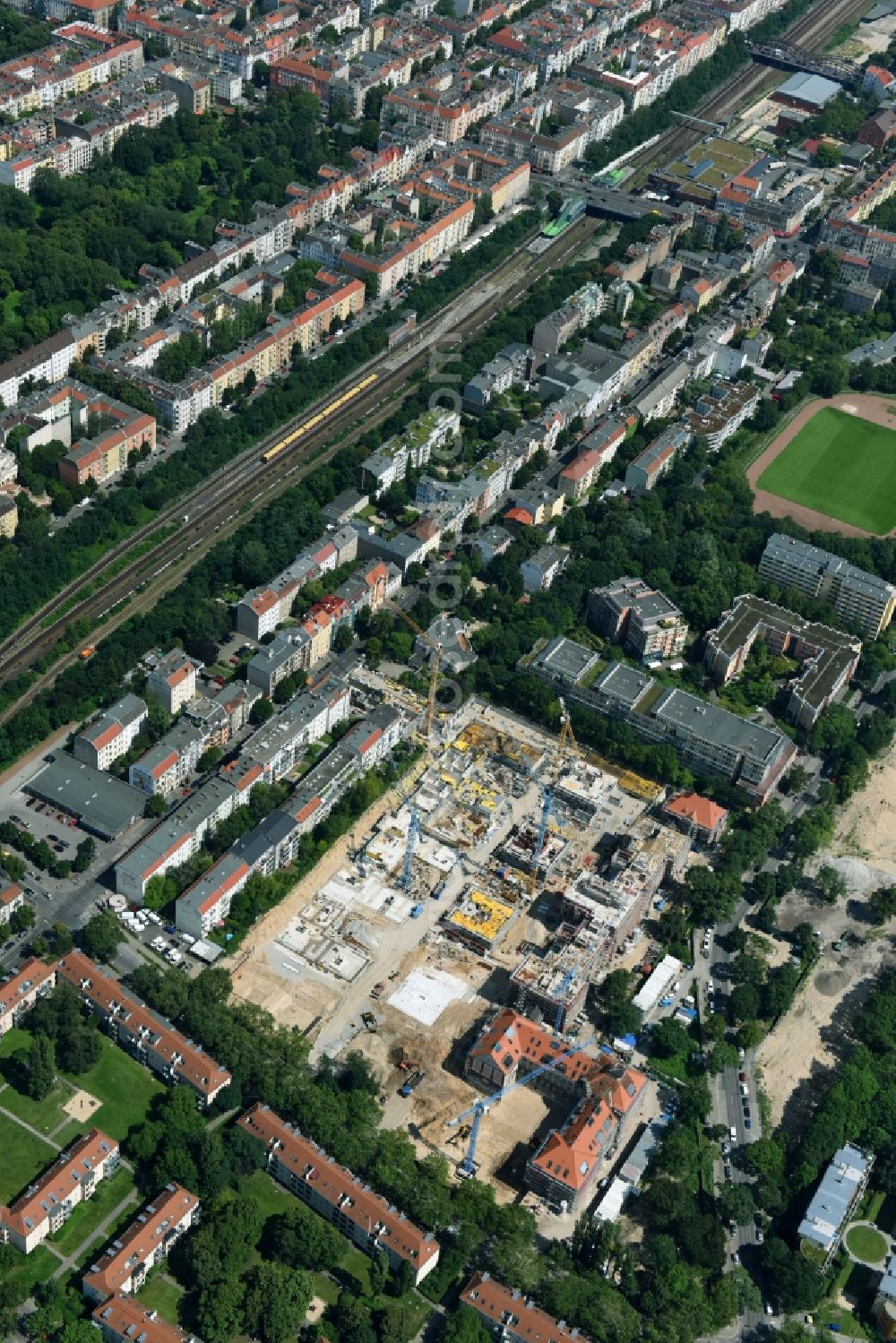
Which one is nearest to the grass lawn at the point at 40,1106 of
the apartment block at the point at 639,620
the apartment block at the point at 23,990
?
the apartment block at the point at 23,990

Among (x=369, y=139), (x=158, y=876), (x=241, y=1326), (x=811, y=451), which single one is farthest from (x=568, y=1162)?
(x=369, y=139)

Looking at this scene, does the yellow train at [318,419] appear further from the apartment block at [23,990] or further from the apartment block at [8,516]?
the apartment block at [23,990]

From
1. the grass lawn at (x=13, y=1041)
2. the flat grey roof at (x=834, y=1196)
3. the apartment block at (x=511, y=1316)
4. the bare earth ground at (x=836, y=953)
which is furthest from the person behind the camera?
the bare earth ground at (x=836, y=953)

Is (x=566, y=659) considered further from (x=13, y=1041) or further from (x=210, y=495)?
(x=13, y=1041)

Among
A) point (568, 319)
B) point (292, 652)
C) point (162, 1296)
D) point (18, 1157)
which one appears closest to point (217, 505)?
point (292, 652)

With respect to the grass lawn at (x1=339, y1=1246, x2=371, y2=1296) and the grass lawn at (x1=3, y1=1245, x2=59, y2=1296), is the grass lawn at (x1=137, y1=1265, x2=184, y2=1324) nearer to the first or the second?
the grass lawn at (x1=3, y1=1245, x2=59, y2=1296)
